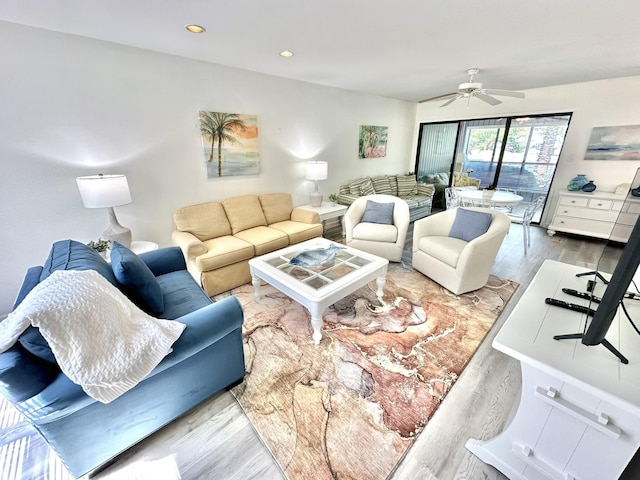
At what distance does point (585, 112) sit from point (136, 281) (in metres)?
6.19

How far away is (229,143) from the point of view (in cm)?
327

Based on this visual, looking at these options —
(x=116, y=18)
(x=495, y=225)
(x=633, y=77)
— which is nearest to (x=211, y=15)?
(x=116, y=18)

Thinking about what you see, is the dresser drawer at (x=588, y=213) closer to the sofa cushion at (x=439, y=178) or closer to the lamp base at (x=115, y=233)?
the sofa cushion at (x=439, y=178)

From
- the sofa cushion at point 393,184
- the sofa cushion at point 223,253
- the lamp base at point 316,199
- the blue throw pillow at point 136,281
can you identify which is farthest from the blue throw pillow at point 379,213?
the blue throw pillow at point 136,281

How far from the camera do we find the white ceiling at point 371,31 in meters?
1.77

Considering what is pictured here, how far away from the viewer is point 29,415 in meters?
0.97

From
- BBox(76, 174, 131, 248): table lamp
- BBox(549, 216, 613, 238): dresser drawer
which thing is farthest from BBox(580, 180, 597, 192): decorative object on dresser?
BBox(76, 174, 131, 248): table lamp

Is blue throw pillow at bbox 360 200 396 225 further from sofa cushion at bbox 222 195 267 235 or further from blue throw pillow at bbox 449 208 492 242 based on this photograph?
sofa cushion at bbox 222 195 267 235

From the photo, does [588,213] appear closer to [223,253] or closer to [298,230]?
[298,230]

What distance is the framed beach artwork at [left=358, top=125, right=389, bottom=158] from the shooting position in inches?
195

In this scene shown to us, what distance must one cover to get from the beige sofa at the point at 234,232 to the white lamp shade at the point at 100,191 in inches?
26.7

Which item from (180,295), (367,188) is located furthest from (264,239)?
(367,188)

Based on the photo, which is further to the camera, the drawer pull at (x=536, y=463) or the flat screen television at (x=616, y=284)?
the drawer pull at (x=536, y=463)

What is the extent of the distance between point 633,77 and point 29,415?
22.1 feet
